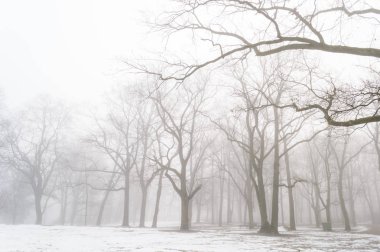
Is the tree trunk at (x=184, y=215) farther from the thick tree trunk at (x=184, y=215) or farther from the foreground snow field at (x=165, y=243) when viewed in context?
the foreground snow field at (x=165, y=243)

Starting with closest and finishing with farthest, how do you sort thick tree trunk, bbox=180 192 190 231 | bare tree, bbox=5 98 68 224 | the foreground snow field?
1. the foreground snow field
2. thick tree trunk, bbox=180 192 190 231
3. bare tree, bbox=5 98 68 224

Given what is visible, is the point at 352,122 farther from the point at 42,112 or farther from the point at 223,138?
the point at 42,112

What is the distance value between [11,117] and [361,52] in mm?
37621

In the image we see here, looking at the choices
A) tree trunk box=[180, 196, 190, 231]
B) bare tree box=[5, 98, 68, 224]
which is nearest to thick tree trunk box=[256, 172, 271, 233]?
tree trunk box=[180, 196, 190, 231]

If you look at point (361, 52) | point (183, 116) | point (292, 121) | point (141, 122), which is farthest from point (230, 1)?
point (141, 122)

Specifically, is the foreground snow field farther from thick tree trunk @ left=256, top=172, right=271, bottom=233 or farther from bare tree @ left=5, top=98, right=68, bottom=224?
bare tree @ left=5, top=98, right=68, bottom=224

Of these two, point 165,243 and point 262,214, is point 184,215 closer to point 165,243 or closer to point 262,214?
point 262,214

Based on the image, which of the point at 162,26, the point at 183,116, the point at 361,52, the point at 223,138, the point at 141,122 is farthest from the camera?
the point at 223,138

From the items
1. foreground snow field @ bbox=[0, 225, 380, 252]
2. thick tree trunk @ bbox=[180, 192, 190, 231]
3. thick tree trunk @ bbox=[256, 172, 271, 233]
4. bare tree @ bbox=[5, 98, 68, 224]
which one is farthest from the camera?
bare tree @ bbox=[5, 98, 68, 224]

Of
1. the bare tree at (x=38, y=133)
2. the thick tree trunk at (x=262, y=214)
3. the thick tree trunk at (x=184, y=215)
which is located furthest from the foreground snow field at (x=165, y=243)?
the bare tree at (x=38, y=133)

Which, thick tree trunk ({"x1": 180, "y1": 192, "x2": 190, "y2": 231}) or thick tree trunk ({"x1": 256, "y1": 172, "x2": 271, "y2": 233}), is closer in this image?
thick tree trunk ({"x1": 256, "y1": 172, "x2": 271, "y2": 233})

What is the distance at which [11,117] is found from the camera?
36688 mm

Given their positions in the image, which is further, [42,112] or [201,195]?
[201,195]

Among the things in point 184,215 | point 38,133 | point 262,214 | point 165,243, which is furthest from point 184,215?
point 38,133
